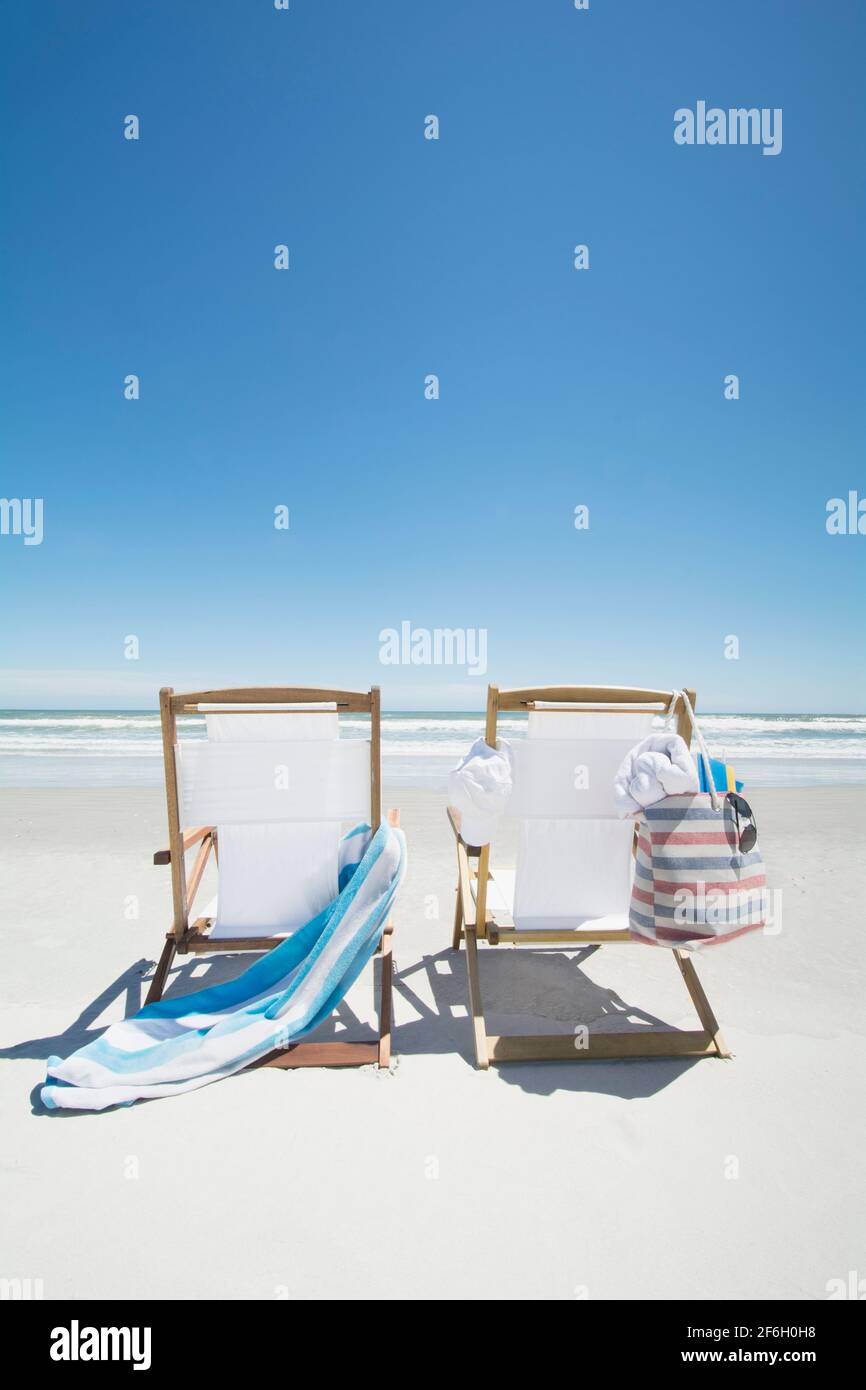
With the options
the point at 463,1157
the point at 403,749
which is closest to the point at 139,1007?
the point at 463,1157

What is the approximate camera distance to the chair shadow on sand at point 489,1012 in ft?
7.80

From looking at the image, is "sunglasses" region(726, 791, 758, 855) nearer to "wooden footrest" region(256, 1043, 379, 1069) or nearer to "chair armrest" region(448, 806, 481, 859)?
"chair armrest" region(448, 806, 481, 859)

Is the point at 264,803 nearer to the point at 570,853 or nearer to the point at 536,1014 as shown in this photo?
the point at 570,853

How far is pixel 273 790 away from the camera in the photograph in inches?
109

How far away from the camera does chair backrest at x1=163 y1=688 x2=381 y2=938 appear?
269cm

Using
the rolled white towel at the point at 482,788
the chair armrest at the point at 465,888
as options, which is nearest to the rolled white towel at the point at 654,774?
the rolled white towel at the point at 482,788

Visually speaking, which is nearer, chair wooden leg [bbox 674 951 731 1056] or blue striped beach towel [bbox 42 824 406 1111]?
blue striped beach towel [bbox 42 824 406 1111]

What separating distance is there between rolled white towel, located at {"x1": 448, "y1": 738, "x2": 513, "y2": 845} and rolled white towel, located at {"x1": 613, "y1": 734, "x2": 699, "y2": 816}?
447mm

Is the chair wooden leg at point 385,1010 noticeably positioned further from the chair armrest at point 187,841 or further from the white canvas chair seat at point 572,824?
the chair armrest at point 187,841

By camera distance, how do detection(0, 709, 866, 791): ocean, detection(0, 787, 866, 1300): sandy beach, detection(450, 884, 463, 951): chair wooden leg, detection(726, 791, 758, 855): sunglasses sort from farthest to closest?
1. detection(0, 709, 866, 791): ocean
2. detection(450, 884, 463, 951): chair wooden leg
3. detection(726, 791, 758, 855): sunglasses
4. detection(0, 787, 866, 1300): sandy beach

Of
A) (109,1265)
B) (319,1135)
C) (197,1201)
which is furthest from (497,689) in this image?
(109,1265)

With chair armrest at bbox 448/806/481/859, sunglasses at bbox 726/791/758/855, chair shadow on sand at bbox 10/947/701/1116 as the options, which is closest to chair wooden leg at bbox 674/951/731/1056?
chair shadow on sand at bbox 10/947/701/1116

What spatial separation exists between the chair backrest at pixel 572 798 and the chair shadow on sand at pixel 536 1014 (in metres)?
0.46
